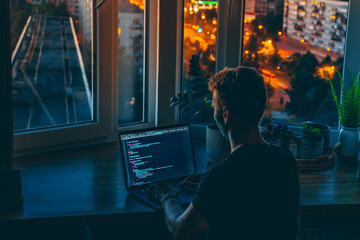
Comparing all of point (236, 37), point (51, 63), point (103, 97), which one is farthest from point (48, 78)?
point (236, 37)

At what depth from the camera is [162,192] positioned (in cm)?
191

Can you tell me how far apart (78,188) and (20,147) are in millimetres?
576

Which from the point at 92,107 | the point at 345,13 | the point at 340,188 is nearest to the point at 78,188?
the point at 92,107

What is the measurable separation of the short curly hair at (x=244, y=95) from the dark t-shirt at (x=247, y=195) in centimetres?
10

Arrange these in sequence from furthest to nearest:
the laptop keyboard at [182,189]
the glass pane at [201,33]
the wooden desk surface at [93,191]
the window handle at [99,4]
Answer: the glass pane at [201,33]
the window handle at [99,4]
the laptop keyboard at [182,189]
the wooden desk surface at [93,191]

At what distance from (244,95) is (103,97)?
4.61 ft

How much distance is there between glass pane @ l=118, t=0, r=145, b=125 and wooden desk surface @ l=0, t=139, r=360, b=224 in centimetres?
42

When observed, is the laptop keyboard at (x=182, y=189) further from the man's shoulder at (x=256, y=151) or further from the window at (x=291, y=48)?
the window at (x=291, y=48)

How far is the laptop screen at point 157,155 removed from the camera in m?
2.04

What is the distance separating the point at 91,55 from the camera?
8.98ft

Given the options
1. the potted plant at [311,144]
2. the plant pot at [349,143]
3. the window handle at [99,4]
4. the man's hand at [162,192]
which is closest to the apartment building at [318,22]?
the plant pot at [349,143]

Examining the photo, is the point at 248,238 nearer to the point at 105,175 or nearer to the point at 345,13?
the point at 105,175

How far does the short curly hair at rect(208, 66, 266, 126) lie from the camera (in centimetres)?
151

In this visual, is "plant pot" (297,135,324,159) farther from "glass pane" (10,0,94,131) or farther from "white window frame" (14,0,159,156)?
"glass pane" (10,0,94,131)
